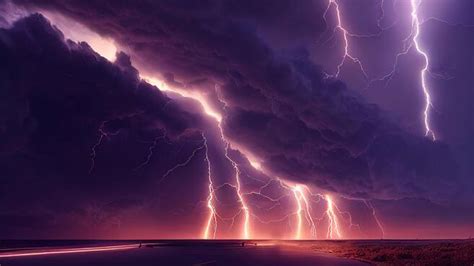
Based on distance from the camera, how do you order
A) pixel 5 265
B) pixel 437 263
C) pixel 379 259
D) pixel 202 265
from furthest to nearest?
pixel 379 259 < pixel 437 263 < pixel 202 265 < pixel 5 265

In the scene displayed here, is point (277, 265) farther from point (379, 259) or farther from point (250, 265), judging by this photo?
point (379, 259)

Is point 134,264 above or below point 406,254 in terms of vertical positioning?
below

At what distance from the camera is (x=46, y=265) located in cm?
1934

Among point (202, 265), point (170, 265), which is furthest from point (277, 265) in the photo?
point (170, 265)

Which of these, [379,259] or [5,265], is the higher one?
[379,259]

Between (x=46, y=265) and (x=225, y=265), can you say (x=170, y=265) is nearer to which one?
(x=225, y=265)

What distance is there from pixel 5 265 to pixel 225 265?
27.4 ft

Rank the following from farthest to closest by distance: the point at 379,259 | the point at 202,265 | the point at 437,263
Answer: the point at 379,259
the point at 437,263
the point at 202,265

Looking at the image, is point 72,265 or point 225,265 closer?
point 72,265

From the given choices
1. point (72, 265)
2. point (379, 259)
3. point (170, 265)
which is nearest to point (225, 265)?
point (170, 265)

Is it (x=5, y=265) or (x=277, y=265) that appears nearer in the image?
(x=5, y=265)

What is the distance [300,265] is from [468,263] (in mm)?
7026

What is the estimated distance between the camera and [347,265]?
2420 centimetres

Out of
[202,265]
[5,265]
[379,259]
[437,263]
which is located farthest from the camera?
[379,259]
